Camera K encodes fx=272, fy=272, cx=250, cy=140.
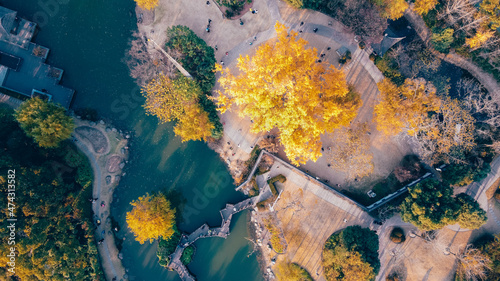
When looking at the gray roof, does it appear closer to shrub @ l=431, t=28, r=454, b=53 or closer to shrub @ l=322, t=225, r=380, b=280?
shrub @ l=322, t=225, r=380, b=280

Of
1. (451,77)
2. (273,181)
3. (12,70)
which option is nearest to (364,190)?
(273,181)

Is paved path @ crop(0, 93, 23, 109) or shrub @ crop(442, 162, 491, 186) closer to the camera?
shrub @ crop(442, 162, 491, 186)

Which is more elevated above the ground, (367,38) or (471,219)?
(367,38)

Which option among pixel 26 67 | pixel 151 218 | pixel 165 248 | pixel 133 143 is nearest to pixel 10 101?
pixel 26 67

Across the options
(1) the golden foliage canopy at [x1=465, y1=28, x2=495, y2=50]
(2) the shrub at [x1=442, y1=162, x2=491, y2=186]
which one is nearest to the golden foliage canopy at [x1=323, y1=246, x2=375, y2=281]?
(2) the shrub at [x1=442, y1=162, x2=491, y2=186]

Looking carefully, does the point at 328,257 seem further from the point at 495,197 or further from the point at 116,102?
the point at 116,102

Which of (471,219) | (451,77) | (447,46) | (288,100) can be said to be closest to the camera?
(288,100)

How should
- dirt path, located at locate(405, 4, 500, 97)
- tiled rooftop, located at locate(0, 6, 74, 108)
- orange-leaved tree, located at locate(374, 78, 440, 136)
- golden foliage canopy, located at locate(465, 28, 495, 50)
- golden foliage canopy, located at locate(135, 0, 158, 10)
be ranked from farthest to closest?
dirt path, located at locate(405, 4, 500, 97) < tiled rooftop, located at locate(0, 6, 74, 108) < golden foliage canopy, located at locate(135, 0, 158, 10) < orange-leaved tree, located at locate(374, 78, 440, 136) < golden foliage canopy, located at locate(465, 28, 495, 50)
